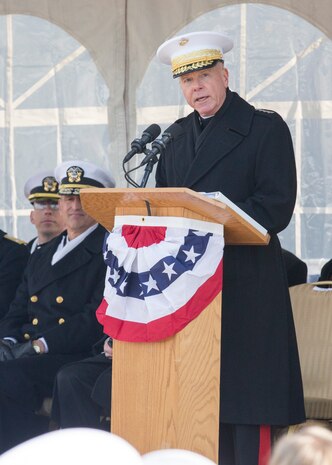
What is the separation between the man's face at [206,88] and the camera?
3.71 m

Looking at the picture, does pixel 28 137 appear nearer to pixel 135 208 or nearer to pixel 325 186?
pixel 325 186

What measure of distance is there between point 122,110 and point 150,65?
13.0 inches

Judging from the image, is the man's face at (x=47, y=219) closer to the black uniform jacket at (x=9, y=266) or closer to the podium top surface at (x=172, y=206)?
the black uniform jacket at (x=9, y=266)

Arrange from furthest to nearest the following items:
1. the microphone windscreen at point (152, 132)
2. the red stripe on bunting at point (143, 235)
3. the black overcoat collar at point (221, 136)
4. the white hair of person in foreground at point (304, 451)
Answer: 1. the black overcoat collar at point (221, 136)
2. the microphone windscreen at point (152, 132)
3. the red stripe on bunting at point (143, 235)
4. the white hair of person in foreground at point (304, 451)

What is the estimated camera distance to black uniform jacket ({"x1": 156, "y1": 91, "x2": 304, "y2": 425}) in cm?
355

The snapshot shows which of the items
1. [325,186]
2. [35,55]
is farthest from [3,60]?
[325,186]

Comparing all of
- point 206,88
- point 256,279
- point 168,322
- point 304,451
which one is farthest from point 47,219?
point 304,451

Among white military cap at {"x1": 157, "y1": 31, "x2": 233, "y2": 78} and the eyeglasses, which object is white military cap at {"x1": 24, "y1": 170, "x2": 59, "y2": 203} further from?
white military cap at {"x1": 157, "y1": 31, "x2": 233, "y2": 78}

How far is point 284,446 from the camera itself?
5.04 ft

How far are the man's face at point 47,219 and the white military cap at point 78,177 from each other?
0.79m

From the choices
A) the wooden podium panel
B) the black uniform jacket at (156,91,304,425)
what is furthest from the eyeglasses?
the wooden podium panel

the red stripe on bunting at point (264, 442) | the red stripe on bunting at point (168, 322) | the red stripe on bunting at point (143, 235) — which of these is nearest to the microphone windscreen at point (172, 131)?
the red stripe on bunting at point (143, 235)

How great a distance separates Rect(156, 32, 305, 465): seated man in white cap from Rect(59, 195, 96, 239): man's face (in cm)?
135

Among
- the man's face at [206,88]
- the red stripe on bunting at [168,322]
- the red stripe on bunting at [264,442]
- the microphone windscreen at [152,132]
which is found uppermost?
the man's face at [206,88]
